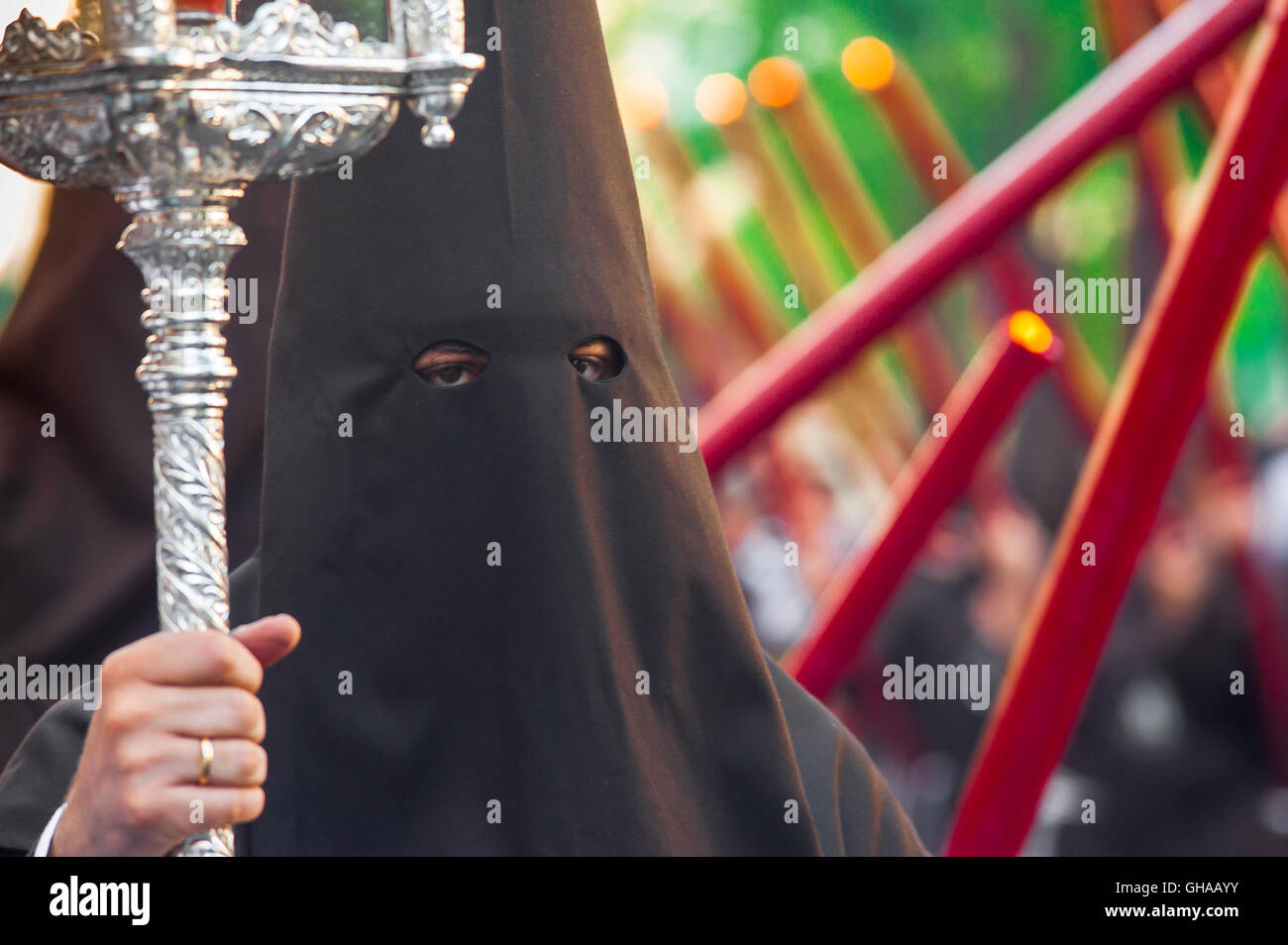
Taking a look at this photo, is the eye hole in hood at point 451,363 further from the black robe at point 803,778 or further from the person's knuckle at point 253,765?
the person's knuckle at point 253,765

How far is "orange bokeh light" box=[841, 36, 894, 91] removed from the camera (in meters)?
6.00

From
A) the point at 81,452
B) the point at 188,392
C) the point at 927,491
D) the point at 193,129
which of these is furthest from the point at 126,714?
the point at 927,491

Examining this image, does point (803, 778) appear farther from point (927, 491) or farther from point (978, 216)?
point (978, 216)

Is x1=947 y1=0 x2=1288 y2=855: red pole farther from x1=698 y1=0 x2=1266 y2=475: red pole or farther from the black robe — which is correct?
x1=698 y1=0 x2=1266 y2=475: red pole

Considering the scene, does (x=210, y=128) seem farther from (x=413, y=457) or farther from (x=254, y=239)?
(x=254, y=239)

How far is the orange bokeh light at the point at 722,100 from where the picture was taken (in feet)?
26.2

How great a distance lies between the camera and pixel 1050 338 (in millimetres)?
2855

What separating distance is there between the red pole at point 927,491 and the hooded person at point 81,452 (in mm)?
1057

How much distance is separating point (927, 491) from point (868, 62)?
358cm

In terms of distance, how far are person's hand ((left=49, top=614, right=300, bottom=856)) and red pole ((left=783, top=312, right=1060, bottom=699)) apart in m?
1.81

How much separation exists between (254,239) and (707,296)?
8128mm

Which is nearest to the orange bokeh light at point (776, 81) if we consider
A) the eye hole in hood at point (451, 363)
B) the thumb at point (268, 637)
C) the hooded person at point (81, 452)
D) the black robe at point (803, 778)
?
the hooded person at point (81, 452)

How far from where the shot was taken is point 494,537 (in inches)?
74.1
